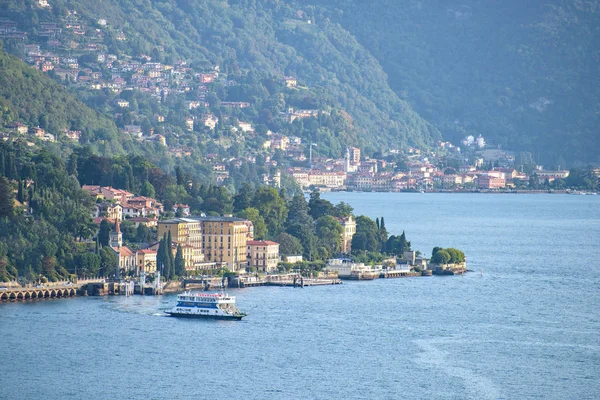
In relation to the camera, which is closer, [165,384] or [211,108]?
[165,384]

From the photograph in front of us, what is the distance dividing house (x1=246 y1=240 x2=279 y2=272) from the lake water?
4086 millimetres

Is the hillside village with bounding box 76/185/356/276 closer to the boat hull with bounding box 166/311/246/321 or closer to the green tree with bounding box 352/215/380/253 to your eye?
the green tree with bounding box 352/215/380/253

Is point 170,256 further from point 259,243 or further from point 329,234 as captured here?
point 329,234

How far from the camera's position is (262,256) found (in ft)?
260

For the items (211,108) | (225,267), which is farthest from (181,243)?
(211,108)

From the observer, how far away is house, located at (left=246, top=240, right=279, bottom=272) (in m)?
78.9

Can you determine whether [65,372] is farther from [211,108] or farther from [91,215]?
[211,108]

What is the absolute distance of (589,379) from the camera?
52344 millimetres

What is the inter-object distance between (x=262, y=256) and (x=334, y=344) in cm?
2143

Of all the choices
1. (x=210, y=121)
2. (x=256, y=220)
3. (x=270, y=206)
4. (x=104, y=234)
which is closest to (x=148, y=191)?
(x=270, y=206)

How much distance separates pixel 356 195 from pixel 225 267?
93783 millimetres

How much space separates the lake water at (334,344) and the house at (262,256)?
4086 mm

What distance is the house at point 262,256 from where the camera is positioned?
78.9 metres

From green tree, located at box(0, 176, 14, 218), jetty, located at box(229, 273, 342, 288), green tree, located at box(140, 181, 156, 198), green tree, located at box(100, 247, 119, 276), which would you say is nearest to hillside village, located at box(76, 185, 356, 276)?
green tree, located at box(100, 247, 119, 276)
